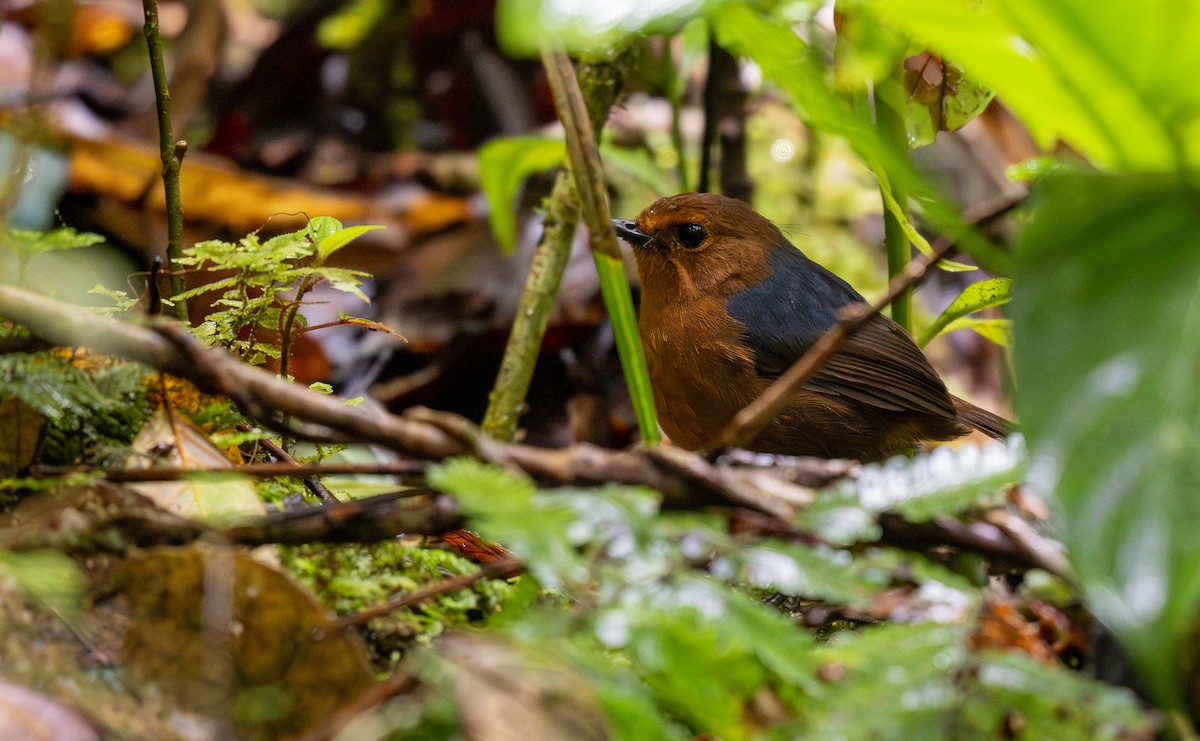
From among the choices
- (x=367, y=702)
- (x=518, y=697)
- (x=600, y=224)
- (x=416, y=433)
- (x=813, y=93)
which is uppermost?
(x=813, y=93)

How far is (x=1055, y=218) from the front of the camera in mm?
1229

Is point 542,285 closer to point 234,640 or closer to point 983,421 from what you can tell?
point 983,421

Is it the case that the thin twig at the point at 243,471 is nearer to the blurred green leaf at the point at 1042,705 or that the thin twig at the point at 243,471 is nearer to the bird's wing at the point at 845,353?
the blurred green leaf at the point at 1042,705

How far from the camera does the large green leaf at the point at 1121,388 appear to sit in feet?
3.34

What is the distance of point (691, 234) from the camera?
3549 mm

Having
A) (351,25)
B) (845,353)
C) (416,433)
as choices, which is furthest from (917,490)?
(351,25)

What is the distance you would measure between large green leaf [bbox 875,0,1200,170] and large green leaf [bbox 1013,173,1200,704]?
2.4 inches

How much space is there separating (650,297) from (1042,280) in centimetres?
239

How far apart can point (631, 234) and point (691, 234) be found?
20 cm

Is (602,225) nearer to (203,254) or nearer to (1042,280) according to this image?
(203,254)

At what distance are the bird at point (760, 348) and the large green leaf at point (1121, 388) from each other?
191cm

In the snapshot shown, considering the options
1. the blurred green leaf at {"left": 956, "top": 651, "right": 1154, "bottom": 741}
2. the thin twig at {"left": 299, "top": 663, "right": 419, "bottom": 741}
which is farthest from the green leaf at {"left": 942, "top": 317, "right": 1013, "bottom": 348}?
the thin twig at {"left": 299, "top": 663, "right": 419, "bottom": 741}

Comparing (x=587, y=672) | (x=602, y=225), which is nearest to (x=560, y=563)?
(x=587, y=672)

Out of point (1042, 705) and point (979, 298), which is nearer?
point (1042, 705)
